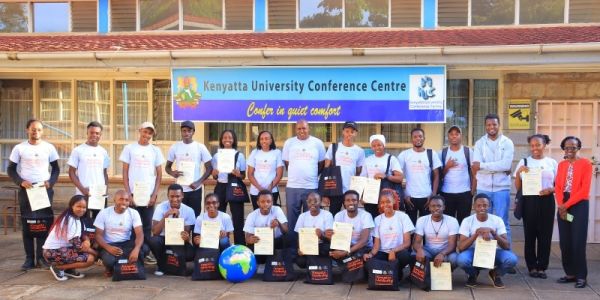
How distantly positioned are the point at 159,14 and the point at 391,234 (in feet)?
22.1

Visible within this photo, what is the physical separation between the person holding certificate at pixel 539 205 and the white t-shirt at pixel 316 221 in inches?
87.0

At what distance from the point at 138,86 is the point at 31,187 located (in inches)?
137

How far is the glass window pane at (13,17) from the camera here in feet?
37.7

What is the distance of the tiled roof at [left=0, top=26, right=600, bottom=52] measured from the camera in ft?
27.8

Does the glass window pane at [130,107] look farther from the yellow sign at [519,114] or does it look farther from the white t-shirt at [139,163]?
the yellow sign at [519,114]

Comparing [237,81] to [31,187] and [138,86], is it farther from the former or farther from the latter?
[31,187]

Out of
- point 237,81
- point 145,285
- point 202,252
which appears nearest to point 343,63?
point 237,81

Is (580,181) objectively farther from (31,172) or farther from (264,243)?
(31,172)

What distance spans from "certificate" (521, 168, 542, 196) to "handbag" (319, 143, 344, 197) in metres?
2.07

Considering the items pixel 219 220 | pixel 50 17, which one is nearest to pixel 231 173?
pixel 219 220

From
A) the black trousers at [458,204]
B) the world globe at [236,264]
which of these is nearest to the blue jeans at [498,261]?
the black trousers at [458,204]

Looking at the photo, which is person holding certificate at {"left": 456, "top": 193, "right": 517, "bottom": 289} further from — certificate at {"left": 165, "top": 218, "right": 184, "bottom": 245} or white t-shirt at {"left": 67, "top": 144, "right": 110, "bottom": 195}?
white t-shirt at {"left": 67, "top": 144, "right": 110, "bottom": 195}

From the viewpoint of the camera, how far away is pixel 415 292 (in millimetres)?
6230

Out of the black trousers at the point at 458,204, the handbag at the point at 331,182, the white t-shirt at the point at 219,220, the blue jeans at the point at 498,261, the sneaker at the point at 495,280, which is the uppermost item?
the handbag at the point at 331,182
